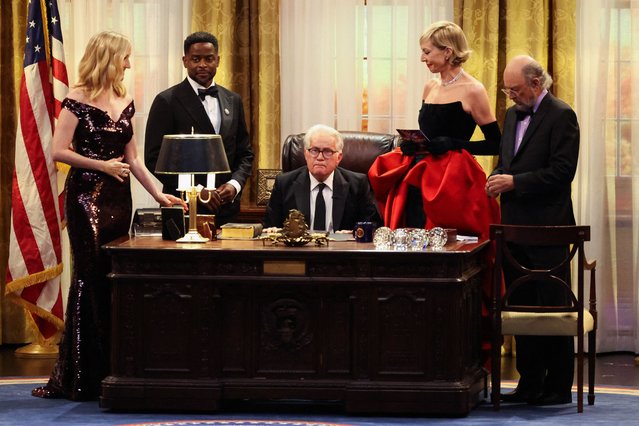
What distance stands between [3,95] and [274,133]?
1886mm

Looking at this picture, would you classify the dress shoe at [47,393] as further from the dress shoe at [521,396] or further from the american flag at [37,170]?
the dress shoe at [521,396]

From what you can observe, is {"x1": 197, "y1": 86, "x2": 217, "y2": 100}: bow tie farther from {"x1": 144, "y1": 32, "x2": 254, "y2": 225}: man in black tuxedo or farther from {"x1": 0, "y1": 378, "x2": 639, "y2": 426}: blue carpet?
{"x1": 0, "y1": 378, "x2": 639, "y2": 426}: blue carpet

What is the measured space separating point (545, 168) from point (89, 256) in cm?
244

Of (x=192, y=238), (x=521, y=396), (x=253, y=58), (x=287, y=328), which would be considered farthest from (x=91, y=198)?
(x=521, y=396)

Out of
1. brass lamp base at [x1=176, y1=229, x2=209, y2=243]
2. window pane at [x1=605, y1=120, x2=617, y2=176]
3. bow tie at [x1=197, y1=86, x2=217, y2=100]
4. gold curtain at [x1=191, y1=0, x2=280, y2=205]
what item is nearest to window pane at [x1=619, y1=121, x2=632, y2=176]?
window pane at [x1=605, y1=120, x2=617, y2=176]

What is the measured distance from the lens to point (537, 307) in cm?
647

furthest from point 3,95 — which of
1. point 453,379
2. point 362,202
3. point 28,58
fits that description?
point 453,379

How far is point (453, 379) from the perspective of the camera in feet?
20.6

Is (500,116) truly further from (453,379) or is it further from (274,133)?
(453,379)

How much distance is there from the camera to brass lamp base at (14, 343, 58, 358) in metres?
8.44

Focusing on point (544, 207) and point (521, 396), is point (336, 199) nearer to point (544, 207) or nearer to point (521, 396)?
point (544, 207)

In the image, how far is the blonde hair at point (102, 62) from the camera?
6.71 meters

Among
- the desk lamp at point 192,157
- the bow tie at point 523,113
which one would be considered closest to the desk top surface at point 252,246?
the desk lamp at point 192,157

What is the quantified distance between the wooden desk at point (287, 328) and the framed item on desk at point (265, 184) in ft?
5.92
